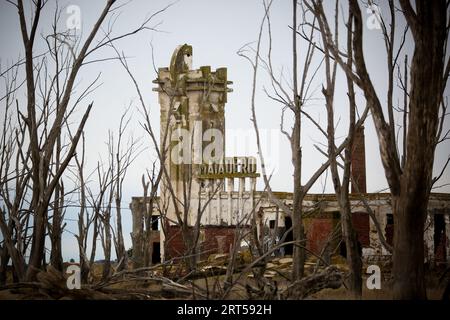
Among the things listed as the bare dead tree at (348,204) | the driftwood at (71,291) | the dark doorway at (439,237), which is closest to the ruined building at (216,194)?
the dark doorway at (439,237)

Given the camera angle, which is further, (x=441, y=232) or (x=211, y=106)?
(x=211, y=106)

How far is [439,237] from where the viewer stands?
2123cm

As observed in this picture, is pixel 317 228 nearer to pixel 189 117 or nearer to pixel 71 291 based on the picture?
pixel 189 117

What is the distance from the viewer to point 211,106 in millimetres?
25250

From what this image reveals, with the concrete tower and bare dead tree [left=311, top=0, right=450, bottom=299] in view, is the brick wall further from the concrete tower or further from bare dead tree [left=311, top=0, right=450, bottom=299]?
bare dead tree [left=311, top=0, right=450, bottom=299]

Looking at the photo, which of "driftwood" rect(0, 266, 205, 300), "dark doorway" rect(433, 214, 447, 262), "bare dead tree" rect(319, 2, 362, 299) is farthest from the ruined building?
"driftwood" rect(0, 266, 205, 300)

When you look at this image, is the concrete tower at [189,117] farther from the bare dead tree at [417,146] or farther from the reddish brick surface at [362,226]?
the bare dead tree at [417,146]

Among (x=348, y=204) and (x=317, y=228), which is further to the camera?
(x=317, y=228)

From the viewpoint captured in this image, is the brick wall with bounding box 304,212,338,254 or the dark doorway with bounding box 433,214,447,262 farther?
the brick wall with bounding box 304,212,338,254

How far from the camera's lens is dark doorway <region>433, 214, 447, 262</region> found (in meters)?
20.3

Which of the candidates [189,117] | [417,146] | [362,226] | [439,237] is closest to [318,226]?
[362,226]

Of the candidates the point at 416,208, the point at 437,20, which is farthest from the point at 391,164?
the point at 437,20
